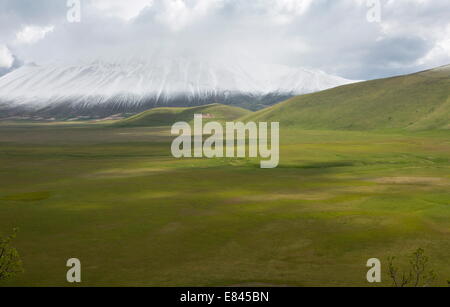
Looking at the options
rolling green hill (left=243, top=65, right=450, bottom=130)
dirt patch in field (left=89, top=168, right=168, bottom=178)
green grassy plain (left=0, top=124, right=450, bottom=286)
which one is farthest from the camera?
rolling green hill (left=243, top=65, right=450, bottom=130)

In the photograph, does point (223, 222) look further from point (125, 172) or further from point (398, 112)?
point (398, 112)

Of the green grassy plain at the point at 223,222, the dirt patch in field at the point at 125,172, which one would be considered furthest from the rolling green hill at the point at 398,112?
the dirt patch in field at the point at 125,172

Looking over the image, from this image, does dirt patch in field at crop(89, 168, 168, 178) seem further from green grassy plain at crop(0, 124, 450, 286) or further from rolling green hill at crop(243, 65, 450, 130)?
rolling green hill at crop(243, 65, 450, 130)

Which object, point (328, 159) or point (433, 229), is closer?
point (433, 229)

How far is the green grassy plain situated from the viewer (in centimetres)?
2536

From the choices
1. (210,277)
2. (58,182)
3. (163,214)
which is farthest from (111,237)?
(58,182)

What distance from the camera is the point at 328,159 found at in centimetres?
8512

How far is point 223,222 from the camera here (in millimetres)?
36688

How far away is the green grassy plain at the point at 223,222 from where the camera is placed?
2536cm

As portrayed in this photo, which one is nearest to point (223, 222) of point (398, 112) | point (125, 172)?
point (125, 172)

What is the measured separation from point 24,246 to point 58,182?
30638mm

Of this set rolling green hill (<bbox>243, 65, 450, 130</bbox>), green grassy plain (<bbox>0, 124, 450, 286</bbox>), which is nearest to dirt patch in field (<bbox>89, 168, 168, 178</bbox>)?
green grassy plain (<bbox>0, 124, 450, 286</bbox>)

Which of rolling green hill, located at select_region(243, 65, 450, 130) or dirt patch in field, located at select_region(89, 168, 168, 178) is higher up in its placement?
rolling green hill, located at select_region(243, 65, 450, 130)
